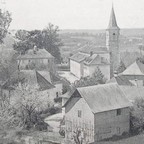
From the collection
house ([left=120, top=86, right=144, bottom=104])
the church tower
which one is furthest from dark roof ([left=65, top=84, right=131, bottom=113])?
the church tower

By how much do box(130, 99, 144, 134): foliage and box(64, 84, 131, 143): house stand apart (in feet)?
2.18

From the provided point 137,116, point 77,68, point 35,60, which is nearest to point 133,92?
point 137,116

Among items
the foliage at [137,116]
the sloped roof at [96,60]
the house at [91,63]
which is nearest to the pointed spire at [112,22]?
the house at [91,63]

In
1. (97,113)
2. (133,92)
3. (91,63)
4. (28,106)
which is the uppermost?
(91,63)

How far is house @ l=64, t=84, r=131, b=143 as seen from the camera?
43.0m

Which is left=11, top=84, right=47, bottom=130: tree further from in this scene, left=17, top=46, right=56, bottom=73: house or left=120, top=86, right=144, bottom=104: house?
left=17, top=46, right=56, bottom=73: house

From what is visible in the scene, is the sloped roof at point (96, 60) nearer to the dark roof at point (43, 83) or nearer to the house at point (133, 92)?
the dark roof at point (43, 83)

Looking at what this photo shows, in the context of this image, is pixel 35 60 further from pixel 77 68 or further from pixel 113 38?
pixel 113 38

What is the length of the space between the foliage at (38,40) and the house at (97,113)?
40.1 metres

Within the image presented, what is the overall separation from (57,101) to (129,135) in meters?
18.8

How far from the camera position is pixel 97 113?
42688mm

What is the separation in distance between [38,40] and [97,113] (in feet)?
173

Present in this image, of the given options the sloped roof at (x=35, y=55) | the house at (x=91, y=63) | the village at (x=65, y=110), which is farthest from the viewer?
the house at (x=91, y=63)

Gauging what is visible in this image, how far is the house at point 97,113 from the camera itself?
43031 mm
